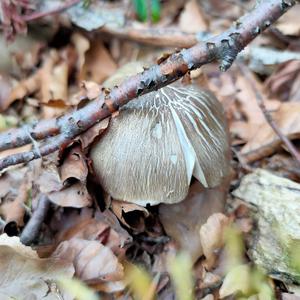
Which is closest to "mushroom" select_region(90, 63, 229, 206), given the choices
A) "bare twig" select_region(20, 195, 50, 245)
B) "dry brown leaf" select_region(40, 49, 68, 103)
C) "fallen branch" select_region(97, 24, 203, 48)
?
"bare twig" select_region(20, 195, 50, 245)

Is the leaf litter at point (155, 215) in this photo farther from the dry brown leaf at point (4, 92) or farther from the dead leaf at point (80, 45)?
the dead leaf at point (80, 45)

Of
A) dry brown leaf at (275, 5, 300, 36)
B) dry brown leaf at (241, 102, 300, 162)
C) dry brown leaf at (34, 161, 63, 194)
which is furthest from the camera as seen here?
dry brown leaf at (275, 5, 300, 36)

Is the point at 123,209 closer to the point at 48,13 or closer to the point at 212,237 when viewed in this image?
the point at 212,237

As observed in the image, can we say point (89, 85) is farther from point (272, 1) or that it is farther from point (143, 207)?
point (272, 1)

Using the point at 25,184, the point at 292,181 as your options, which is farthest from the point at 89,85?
the point at 292,181

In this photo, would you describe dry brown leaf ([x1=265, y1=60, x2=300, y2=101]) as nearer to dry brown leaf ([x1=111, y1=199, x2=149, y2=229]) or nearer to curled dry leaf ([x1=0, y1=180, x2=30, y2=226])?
dry brown leaf ([x1=111, y1=199, x2=149, y2=229])

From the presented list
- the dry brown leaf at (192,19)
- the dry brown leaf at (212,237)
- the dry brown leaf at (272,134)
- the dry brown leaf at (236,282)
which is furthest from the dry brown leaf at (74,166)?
the dry brown leaf at (192,19)
